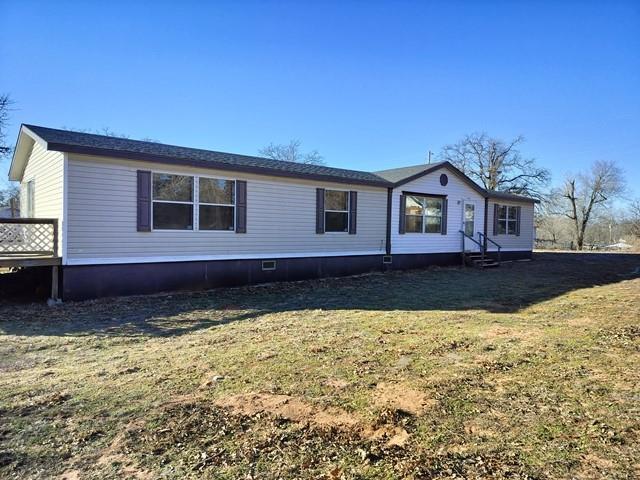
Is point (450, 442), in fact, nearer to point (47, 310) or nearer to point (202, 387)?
point (202, 387)

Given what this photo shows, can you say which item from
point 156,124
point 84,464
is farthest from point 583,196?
point 84,464

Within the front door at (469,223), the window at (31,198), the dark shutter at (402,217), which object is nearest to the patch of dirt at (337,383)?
the dark shutter at (402,217)

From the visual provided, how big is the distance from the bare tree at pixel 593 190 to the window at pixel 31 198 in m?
40.8

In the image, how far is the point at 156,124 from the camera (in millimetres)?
34062

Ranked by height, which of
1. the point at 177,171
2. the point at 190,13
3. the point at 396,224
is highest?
the point at 190,13

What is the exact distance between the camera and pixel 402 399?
331 cm

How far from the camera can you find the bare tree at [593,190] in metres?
38.0

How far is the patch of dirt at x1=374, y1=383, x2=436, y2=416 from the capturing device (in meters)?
3.13

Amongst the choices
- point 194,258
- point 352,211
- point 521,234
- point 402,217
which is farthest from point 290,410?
A: point 521,234

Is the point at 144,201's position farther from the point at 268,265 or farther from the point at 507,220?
the point at 507,220

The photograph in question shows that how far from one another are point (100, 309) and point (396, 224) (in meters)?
8.95

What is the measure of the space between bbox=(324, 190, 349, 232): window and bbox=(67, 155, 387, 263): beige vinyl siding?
0.21 m

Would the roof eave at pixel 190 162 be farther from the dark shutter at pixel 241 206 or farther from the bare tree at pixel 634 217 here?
the bare tree at pixel 634 217

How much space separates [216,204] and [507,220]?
1328 centimetres
